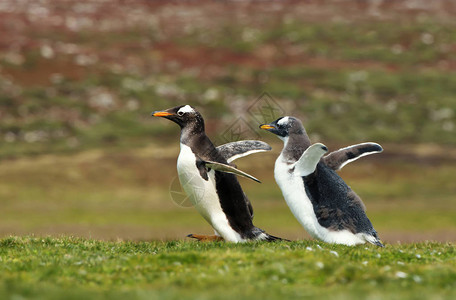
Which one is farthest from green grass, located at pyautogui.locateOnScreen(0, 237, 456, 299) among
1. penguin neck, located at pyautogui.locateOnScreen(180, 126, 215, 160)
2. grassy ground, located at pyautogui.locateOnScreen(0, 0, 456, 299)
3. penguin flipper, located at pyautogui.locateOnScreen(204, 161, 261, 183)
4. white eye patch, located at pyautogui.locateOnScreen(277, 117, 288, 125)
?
white eye patch, located at pyautogui.locateOnScreen(277, 117, 288, 125)

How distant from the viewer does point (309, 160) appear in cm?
1437

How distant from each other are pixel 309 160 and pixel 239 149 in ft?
7.92

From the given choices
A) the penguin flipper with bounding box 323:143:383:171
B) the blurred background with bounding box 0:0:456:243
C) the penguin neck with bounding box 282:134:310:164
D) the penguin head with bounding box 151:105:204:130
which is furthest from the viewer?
the blurred background with bounding box 0:0:456:243

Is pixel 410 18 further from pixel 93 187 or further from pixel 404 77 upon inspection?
pixel 93 187

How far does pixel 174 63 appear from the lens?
298ft

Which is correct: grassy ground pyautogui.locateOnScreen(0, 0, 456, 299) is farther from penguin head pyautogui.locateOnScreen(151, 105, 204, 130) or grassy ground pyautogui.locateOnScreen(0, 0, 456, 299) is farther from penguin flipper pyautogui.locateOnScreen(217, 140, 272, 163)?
penguin head pyautogui.locateOnScreen(151, 105, 204, 130)

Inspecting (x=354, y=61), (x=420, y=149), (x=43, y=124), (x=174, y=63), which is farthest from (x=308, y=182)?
(x=354, y=61)

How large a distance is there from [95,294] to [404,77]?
85641 millimetres

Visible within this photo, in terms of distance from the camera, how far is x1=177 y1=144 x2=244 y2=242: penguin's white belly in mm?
14734

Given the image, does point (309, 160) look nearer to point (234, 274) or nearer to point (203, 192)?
point (203, 192)

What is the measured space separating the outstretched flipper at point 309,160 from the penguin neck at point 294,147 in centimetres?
65

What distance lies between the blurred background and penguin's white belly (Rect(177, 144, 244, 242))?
69 centimetres

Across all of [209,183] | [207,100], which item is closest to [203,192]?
[209,183]

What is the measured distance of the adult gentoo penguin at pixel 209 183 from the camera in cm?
1476
